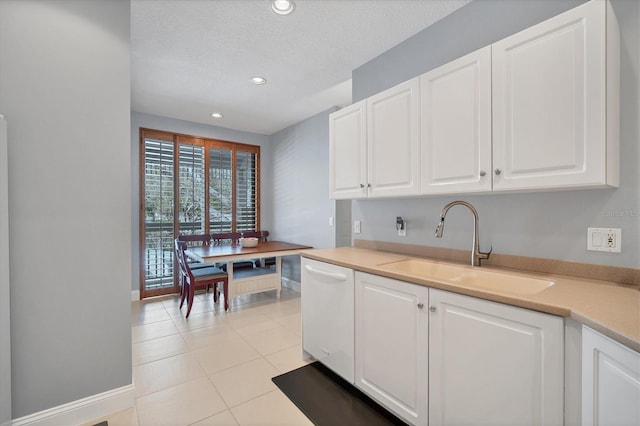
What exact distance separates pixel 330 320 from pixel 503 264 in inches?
47.0

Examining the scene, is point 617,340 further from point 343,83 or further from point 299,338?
point 343,83

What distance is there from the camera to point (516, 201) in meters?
1.64

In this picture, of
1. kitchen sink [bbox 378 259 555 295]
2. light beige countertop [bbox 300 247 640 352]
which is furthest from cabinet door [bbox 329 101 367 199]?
light beige countertop [bbox 300 247 640 352]

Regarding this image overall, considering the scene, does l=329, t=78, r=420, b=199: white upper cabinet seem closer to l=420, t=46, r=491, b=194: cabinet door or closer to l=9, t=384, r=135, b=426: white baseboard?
l=420, t=46, r=491, b=194: cabinet door

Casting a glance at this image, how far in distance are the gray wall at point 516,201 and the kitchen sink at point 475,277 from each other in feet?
0.69

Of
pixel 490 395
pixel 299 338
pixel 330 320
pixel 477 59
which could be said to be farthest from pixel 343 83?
pixel 490 395

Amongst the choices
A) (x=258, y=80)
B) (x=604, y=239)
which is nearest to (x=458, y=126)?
(x=604, y=239)

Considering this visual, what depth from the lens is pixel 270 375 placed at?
216cm

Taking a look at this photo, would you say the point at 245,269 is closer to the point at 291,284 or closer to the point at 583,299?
the point at 291,284

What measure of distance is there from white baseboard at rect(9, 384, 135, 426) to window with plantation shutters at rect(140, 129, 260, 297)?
262 centimetres

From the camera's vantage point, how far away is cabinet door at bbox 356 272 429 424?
4.68ft

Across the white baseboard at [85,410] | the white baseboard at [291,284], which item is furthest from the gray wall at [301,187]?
the white baseboard at [85,410]

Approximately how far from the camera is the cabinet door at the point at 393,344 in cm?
143

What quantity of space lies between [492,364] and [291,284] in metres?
3.67
